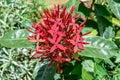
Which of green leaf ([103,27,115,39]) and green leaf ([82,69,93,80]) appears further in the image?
green leaf ([103,27,115,39])

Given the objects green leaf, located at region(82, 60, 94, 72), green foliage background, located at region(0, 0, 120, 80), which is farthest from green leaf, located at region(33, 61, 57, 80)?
green leaf, located at region(82, 60, 94, 72)

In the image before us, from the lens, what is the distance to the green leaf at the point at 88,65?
1.87m

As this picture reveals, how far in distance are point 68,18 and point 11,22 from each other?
0.68m

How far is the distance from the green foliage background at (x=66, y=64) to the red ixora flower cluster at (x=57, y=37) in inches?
7.1

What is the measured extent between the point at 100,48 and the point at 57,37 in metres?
0.27

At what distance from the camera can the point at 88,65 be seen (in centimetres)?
188

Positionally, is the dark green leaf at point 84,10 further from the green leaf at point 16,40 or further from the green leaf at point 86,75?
the green leaf at point 16,40

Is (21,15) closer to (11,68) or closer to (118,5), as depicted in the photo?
(11,68)

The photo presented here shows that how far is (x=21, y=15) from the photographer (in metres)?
2.12

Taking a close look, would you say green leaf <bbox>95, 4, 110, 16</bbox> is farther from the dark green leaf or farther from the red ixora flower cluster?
the red ixora flower cluster

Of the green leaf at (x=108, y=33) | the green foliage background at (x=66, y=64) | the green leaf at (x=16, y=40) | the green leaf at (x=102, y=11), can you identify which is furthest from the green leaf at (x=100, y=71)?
the green leaf at (x=16, y=40)

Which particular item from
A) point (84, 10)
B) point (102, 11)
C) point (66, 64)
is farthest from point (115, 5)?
point (66, 64)

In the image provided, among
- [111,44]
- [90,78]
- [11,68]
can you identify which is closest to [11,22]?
[11,68]

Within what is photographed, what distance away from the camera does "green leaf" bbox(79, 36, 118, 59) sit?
5.06 ft
